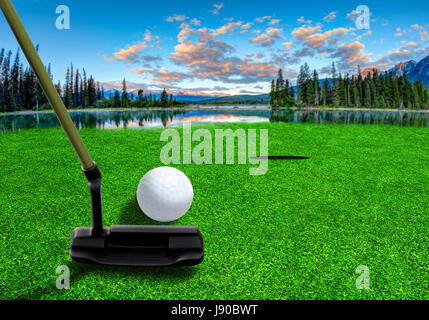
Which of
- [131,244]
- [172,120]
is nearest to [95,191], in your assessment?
[131,244]

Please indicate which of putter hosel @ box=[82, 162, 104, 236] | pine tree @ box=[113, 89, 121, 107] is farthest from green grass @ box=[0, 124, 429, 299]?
pine tree @ box=[113, 89, 121, 107]

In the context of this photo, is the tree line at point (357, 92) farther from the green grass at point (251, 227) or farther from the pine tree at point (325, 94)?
the green grass at point (251, 227)

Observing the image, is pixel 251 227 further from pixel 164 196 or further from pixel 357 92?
pixel 357 92

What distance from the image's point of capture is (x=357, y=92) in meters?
92.6

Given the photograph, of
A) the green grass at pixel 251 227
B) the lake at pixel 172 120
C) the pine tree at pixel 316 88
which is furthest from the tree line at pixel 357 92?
the green grass at pixel 251 227

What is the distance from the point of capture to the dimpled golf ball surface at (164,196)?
167 inches

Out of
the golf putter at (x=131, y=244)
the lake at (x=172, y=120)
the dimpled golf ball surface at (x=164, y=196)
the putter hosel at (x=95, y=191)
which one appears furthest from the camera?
the lake at (x=172, y=120)

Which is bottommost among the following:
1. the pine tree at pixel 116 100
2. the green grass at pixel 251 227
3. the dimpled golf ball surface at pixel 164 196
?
the green grass at pixel 251 227

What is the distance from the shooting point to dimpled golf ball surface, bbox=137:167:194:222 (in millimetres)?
4242

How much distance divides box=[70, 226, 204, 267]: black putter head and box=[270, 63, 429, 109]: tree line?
9658 cm

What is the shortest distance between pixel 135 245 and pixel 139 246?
44 mm

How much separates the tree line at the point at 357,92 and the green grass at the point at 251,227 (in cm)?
9139

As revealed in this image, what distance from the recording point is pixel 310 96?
305 feet

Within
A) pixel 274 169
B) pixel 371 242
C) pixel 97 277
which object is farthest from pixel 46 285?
pixel 274 169
